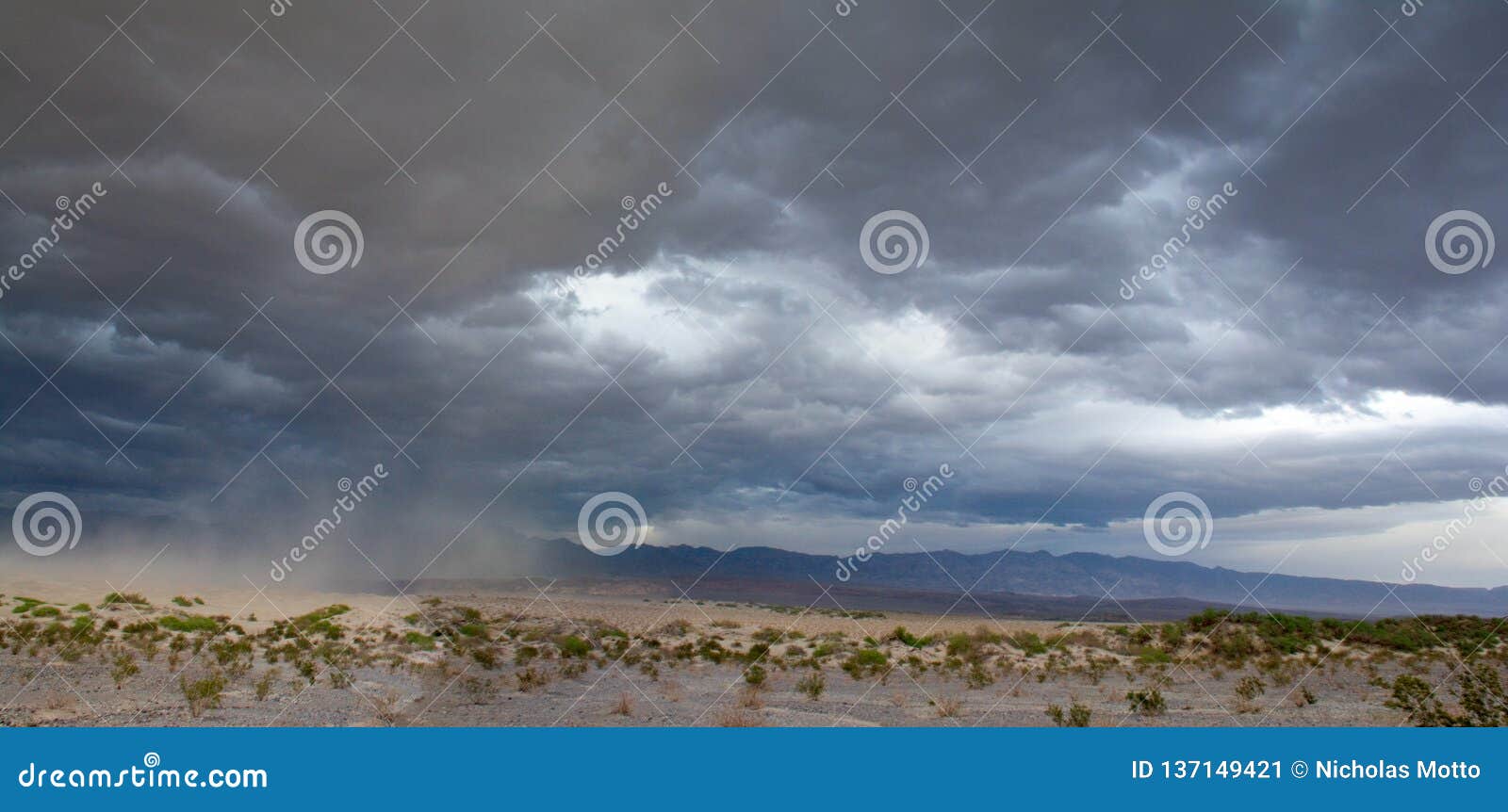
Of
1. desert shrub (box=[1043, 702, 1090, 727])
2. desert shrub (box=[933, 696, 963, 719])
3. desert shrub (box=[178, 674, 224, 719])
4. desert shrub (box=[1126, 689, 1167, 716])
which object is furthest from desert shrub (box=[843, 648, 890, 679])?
desert shrub (box=[178, 674, 224, 719])

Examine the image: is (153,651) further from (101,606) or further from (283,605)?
(283,605)

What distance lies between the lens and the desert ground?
2527cm

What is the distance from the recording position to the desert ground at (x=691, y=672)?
25.3 meters

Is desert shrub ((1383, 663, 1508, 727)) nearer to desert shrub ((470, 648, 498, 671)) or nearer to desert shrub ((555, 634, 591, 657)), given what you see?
desert shrub ((555, 634, 591, 657))

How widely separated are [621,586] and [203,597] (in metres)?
71.5

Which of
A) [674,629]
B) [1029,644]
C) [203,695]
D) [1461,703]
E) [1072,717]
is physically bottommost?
[203,695]

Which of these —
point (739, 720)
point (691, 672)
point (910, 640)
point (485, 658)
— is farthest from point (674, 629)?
point (739, 720)

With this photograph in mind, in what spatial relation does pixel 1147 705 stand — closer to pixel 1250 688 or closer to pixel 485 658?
pixel 1250 688

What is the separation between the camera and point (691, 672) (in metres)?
36.0

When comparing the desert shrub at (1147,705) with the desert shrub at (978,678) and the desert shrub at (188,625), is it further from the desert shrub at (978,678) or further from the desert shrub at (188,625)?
the desert shrub at (188,625)

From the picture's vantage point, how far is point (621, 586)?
13925 centimetres

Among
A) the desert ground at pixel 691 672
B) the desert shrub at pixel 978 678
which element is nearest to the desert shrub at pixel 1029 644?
A: the desert ground at pixel 691 672

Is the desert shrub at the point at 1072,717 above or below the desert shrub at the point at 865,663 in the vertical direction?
below

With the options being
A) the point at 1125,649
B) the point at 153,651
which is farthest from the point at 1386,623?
the point at 153,651
